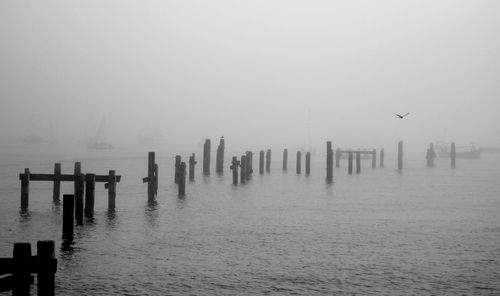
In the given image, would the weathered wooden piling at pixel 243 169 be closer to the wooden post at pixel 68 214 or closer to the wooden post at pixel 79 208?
the wooden post at pixel 79 208

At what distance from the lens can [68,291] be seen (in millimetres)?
9867

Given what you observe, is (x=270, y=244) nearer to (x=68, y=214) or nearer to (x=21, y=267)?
(x=68, y=214)

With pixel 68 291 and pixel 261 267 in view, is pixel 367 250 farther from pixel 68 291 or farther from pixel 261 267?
pixel 68 291

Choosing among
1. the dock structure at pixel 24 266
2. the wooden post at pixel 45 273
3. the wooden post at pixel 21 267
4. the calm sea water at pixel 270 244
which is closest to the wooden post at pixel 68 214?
the calm sea water at pixel 270 244

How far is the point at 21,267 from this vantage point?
692cm

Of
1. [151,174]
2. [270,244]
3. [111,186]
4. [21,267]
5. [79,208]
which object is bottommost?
[270,244]

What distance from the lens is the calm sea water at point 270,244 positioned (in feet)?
34.8

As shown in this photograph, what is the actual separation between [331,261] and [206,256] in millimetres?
3105

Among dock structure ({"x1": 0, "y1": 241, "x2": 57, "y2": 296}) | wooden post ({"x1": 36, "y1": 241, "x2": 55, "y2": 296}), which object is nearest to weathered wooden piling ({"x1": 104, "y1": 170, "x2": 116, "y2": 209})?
wooden post ({"x1": 36, "y1": 241, "x2": 55, "y2": 296})

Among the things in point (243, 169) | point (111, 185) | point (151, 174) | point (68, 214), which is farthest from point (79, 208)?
point (243, 169)

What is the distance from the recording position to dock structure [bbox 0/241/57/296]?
6.88 m

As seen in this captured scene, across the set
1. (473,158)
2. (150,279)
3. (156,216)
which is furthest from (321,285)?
(473,158)

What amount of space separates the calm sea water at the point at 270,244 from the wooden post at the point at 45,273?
253 cm

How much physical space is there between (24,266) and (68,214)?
259 inches
